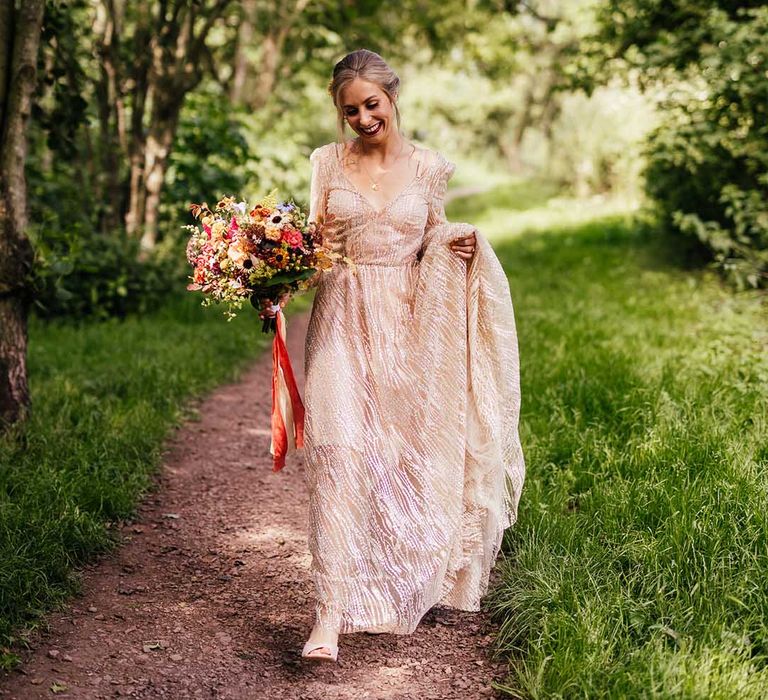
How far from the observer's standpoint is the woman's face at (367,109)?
131 inches

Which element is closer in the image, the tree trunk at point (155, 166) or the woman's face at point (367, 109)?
the woman's face at point (367, 109)

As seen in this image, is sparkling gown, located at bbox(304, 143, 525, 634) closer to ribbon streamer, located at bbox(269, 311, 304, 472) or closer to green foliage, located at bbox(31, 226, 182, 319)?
ribbon streamer, located at bbox(269, 311, 304, 472)

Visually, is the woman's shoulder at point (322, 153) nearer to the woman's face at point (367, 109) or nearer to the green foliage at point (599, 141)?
the woman's face at point (367, 109)

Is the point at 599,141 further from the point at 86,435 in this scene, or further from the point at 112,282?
the point at 86,435

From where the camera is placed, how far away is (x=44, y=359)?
22.6 feet

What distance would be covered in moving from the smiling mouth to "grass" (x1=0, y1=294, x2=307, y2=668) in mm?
2225

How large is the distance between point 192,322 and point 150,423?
141 inches

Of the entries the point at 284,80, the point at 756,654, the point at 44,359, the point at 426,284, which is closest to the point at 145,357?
the point at 44,359

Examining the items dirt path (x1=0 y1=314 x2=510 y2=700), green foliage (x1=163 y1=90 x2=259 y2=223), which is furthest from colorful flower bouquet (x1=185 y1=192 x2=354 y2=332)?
green foliage (x1=163 y1=90 x2=259 y2=223)

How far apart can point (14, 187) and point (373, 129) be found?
2.59m

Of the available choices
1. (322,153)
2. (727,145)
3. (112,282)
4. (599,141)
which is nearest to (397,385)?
(322,153)

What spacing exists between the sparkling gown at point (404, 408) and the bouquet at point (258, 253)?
0.73ft

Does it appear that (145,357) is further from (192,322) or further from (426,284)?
(426,284)

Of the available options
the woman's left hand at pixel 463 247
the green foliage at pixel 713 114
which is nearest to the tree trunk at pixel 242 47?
the green foliage at pixel 713 114
